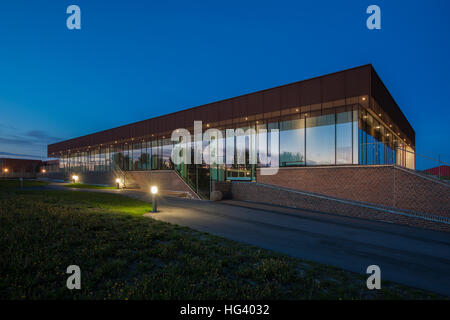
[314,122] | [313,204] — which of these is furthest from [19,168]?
[313,204]

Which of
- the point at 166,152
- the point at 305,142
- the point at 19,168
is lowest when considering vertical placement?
the point at 19,168

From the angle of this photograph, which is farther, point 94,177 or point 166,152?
point 94,177

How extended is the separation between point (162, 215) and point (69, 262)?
21.3 feet

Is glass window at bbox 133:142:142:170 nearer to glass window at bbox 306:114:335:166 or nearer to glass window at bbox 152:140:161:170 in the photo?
glass window at bbox 152:140:161:170

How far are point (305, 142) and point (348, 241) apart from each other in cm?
1101

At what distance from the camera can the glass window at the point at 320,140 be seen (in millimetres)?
16484

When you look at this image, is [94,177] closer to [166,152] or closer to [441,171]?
[166,152]

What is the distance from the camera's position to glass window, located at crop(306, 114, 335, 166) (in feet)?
54.1

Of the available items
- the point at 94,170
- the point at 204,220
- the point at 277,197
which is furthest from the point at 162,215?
the point at 94,170

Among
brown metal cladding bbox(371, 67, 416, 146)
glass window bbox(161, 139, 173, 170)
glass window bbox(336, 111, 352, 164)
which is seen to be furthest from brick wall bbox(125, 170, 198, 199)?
brown metal cladding bbox(371, 67, 416, 146)

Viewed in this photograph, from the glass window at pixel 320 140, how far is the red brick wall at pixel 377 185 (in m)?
1.55

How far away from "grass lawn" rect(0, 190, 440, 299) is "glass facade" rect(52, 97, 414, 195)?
41.2 feet

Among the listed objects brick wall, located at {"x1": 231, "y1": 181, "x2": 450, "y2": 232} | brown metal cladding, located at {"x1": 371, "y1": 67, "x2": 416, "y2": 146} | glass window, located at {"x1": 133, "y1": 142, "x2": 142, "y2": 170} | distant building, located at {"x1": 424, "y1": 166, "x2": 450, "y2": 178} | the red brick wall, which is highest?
brown metal cladding, located at {"x1": 371, "y1": 67, "x2": 416, "y2": 146}

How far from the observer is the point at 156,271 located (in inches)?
173
